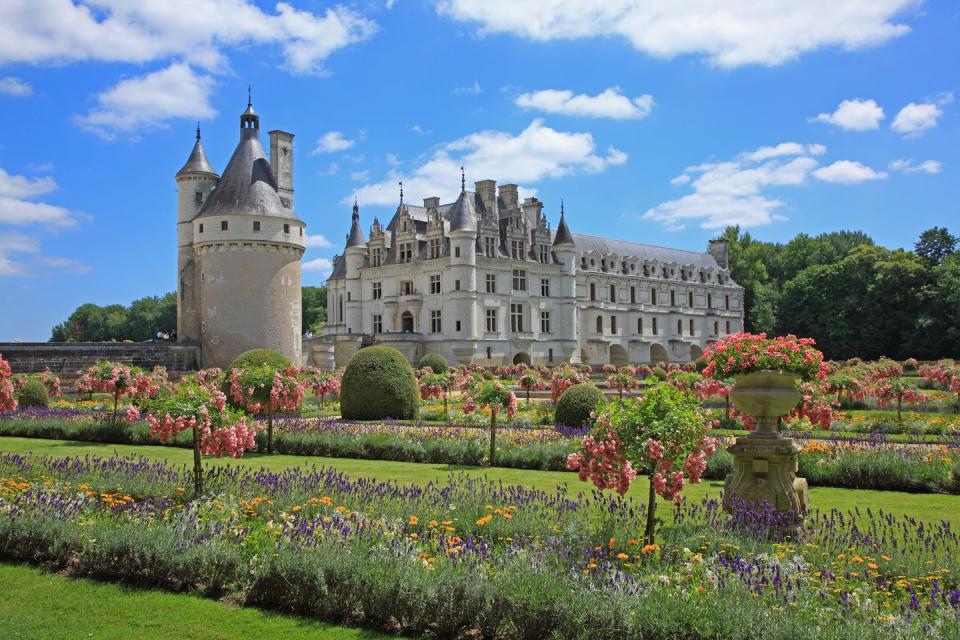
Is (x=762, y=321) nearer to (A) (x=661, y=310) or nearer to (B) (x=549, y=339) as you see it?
(A) (x=661, y=310)

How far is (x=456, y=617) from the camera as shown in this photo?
19.5 feet

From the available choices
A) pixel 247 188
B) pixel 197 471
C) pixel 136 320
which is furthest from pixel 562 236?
pixel 136 320

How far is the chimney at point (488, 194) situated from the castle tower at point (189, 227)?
15.7 meters

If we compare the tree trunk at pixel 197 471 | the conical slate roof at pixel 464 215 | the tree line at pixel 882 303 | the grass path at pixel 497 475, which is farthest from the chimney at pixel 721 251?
the tree trunk at pixel 197 471

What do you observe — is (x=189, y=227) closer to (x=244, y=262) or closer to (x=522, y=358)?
(x=244, y=262)

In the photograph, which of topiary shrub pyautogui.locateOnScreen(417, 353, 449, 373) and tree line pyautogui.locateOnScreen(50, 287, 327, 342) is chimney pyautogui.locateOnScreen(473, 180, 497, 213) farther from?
tree line pyautogui.locateOnScreen(50, 287, 327, 342)

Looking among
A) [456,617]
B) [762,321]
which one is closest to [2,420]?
[456,617]

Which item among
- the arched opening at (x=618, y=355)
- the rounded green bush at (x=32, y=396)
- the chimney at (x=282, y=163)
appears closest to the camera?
the rounded green bush at (x=32, y=396)

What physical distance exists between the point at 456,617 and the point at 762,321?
67926 mm

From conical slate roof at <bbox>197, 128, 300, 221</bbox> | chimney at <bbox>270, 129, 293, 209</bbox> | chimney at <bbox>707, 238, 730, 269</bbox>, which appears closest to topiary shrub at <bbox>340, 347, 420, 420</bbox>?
conical slate roof at <bbox>197, 128, 300, 221</bbox>

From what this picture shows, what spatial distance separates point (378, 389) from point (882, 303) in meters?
43.4

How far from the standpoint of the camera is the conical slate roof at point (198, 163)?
4147 centimetres

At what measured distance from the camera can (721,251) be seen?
74.0m

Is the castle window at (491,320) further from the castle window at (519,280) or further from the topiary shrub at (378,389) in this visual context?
the topiary shrub at (378,389)
